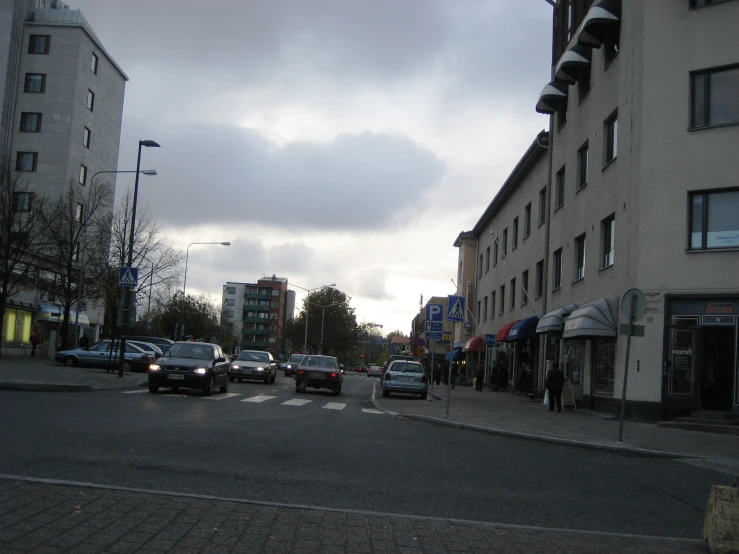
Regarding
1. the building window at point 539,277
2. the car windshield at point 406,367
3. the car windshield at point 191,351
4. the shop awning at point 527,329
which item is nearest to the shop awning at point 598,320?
the car windshield at point 406,367

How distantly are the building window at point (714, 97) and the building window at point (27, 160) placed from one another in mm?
45899

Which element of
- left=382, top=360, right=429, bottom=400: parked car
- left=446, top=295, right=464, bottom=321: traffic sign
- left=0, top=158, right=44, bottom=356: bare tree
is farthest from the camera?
left=0, top=158, right=44, bottom=356: bare tree

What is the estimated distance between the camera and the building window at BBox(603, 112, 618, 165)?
76.6ft

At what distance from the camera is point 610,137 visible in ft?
78.1

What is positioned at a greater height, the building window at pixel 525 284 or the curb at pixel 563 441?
the building window at pixel 525 284

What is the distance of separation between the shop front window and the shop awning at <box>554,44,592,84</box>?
383 inches

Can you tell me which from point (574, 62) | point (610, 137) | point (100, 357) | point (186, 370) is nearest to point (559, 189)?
point (574, 62)

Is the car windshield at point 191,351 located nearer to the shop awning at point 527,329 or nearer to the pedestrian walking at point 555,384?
the pedestrian walking at point 555,384

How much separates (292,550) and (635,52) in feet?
63.7

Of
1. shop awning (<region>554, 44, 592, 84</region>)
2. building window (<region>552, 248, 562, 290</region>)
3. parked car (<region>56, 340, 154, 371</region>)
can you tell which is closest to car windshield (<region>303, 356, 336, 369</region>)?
building window (<region>552, 248, 562, 290</region>)

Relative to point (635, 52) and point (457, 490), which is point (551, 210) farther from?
point (457, 490)

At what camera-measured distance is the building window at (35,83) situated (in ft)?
173

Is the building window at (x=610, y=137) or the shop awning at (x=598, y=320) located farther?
the building window at (x=610, y=137)

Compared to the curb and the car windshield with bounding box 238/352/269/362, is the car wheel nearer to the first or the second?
the curb
